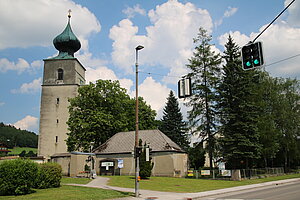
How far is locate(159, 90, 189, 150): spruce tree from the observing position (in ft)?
180

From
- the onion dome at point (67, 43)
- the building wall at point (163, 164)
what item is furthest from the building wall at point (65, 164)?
the onion dome at point (67, 43)

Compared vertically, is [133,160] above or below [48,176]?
above

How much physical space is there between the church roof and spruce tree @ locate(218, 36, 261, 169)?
693cm

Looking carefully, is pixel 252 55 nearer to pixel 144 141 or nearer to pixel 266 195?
pixel 266 195

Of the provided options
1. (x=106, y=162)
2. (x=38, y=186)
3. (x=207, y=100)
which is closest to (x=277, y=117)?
(x=207, y=100)

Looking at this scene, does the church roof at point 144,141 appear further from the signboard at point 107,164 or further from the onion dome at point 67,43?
the onion dome at point 67,43

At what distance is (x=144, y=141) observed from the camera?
123ft

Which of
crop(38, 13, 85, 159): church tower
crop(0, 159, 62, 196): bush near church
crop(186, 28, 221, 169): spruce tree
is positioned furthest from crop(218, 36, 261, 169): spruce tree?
crop(38, 13, 85, 159): church tower

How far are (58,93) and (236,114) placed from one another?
109 feet

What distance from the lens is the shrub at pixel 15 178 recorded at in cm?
1507

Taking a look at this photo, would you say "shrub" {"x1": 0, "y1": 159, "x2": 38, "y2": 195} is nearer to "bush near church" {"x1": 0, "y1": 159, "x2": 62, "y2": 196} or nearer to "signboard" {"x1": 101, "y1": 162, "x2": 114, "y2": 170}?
"bush near church" {"x1": 0, "y1": 159, "x2": 62, "y2": 196}

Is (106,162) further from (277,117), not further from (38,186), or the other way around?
(277,117)

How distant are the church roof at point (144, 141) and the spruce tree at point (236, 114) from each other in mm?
6933

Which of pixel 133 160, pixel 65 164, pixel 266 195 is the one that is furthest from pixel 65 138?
pixel 266 195
